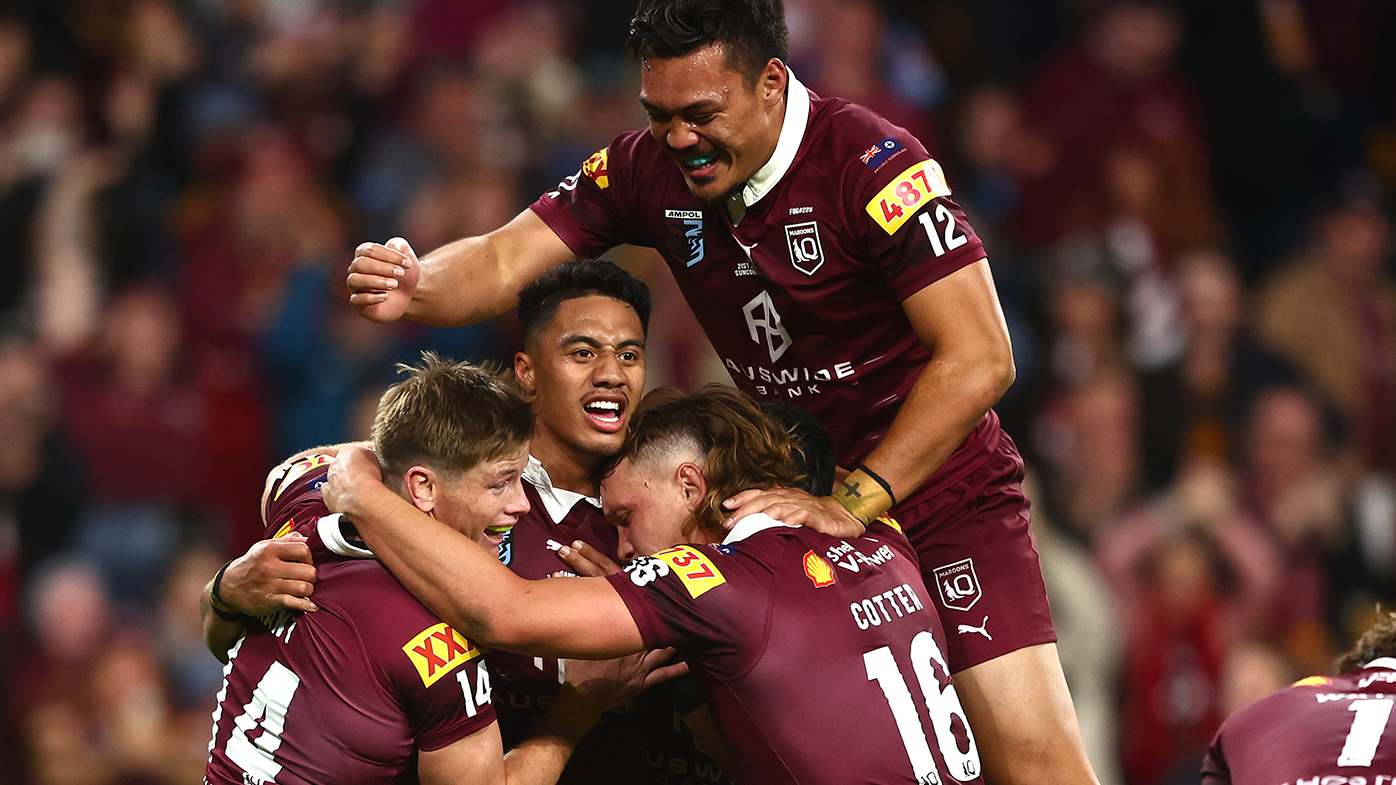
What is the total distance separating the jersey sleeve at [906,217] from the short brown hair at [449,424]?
1034mm

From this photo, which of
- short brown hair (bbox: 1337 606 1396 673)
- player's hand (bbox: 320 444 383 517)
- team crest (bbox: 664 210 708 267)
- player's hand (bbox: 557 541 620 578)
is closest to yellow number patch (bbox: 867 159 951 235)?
team crest (bbox: 664 210 708 267)

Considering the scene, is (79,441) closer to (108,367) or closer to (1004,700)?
(108,367)

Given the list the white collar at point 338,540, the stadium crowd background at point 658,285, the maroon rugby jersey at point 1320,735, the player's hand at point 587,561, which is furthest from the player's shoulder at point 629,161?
the stadium crowd background at point 658,285

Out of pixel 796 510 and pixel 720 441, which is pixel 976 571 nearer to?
pixel 796 510

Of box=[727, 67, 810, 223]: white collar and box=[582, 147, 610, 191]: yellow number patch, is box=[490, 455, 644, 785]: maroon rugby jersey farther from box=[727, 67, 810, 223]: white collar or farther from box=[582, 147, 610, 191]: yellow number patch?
box=[727, 67, 810, 223]: white collar

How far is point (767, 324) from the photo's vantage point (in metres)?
4.56

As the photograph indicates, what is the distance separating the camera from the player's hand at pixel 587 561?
14.0 ft

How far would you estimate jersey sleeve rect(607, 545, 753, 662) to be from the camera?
3828 millimetres

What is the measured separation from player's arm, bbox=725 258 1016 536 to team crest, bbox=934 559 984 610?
1.64 feet

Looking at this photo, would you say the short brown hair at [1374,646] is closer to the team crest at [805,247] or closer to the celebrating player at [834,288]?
the celebrating player at [834,288]

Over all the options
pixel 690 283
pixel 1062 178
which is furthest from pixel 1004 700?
pixel 1062 178

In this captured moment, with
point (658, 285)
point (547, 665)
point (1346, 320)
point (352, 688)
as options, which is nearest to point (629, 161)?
point (547, 665)

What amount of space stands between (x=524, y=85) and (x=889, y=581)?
5.96m

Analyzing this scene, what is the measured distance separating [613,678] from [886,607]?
75 centimetres
